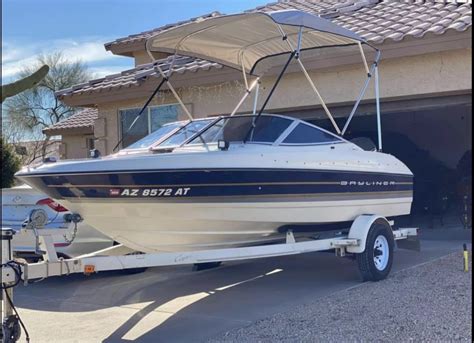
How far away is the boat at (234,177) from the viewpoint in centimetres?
659

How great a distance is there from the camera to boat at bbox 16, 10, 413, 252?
21.6 ft

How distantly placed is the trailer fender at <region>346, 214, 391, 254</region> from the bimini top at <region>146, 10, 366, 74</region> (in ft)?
8.07

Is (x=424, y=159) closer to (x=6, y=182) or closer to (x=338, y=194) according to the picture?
(x=338, y=194)

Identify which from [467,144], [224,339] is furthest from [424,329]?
[467,144]

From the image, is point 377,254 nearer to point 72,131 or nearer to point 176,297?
point 176,297

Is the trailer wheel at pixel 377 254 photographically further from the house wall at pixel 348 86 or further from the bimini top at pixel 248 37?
the house wall at pixel 348 86

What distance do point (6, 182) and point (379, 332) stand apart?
1716 cm

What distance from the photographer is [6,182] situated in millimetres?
20312

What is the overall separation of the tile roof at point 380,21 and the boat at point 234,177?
1791 millimetres

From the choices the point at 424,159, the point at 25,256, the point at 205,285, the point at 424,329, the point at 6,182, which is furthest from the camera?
the point at 6,182

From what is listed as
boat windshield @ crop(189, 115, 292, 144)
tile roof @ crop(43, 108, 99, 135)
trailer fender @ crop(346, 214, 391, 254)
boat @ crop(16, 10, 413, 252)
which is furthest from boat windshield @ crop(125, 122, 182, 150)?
tile roof @ crop(43, 108, 99, 135)

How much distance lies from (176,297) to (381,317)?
2721mm

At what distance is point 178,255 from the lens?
6434mm

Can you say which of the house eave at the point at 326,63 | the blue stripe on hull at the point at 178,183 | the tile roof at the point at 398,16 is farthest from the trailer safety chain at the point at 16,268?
the tile roof at the point at 398,16
